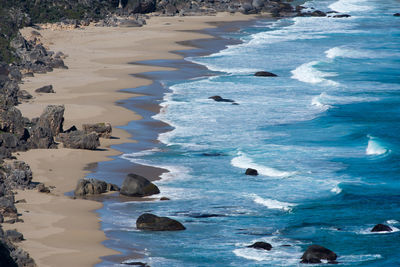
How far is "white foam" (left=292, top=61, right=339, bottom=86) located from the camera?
2229 inches

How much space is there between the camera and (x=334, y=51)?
2788 inches

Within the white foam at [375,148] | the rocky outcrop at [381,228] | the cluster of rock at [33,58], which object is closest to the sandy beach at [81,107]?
the cluster of rock at [33,58]

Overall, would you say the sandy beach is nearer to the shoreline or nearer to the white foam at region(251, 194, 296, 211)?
the shoreline

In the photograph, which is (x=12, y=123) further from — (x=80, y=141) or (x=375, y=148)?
(x=375, y=148)

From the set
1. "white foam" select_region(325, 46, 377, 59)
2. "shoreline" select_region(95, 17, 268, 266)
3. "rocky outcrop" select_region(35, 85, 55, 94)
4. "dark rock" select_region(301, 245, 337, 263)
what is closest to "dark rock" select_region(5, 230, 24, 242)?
"shoreline" select_region(95, 17, 268, 266)

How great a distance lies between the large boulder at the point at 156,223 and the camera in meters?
25.9

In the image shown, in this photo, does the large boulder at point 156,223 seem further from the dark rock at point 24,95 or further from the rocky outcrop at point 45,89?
the rocky outcrop at point 45,89

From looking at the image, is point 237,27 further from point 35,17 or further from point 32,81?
point 32,81

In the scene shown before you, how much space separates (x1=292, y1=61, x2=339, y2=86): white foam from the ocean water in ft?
0.46

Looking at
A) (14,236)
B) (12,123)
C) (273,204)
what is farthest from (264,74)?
(14,236)

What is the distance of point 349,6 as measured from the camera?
114 metres

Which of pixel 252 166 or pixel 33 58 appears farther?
pixel 33 58

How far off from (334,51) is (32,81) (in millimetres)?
29143

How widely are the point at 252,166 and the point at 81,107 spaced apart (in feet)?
44.1
